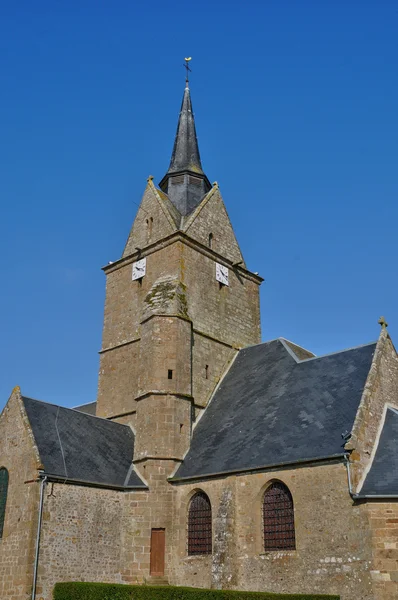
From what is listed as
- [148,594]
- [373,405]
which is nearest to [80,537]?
[148,594]

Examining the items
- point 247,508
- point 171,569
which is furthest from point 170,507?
point 247,508

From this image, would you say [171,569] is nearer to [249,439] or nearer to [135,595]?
[135,595]

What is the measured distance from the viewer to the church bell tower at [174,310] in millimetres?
20141

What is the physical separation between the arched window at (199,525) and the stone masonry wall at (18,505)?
Result: 4667 millimetres

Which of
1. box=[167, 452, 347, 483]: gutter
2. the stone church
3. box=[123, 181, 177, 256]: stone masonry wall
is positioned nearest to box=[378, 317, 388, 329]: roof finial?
the stone church

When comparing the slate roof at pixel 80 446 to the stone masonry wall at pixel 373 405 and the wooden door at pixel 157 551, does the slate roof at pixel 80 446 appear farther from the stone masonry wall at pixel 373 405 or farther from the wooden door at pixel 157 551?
the stone masonry wall at pixel 373 405

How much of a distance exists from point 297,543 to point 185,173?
58.2 feet

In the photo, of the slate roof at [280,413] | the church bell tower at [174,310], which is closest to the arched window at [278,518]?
the slate roof at [280,413]

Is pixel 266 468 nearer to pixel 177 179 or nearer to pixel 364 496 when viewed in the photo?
pixel 364 496

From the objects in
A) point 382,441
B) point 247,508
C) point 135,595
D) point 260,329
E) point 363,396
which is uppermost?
point 260,329

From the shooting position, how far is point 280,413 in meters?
18.0

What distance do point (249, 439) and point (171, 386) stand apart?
3.71m

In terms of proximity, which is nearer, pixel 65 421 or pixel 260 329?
pixel 65 421

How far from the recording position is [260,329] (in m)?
26.9
